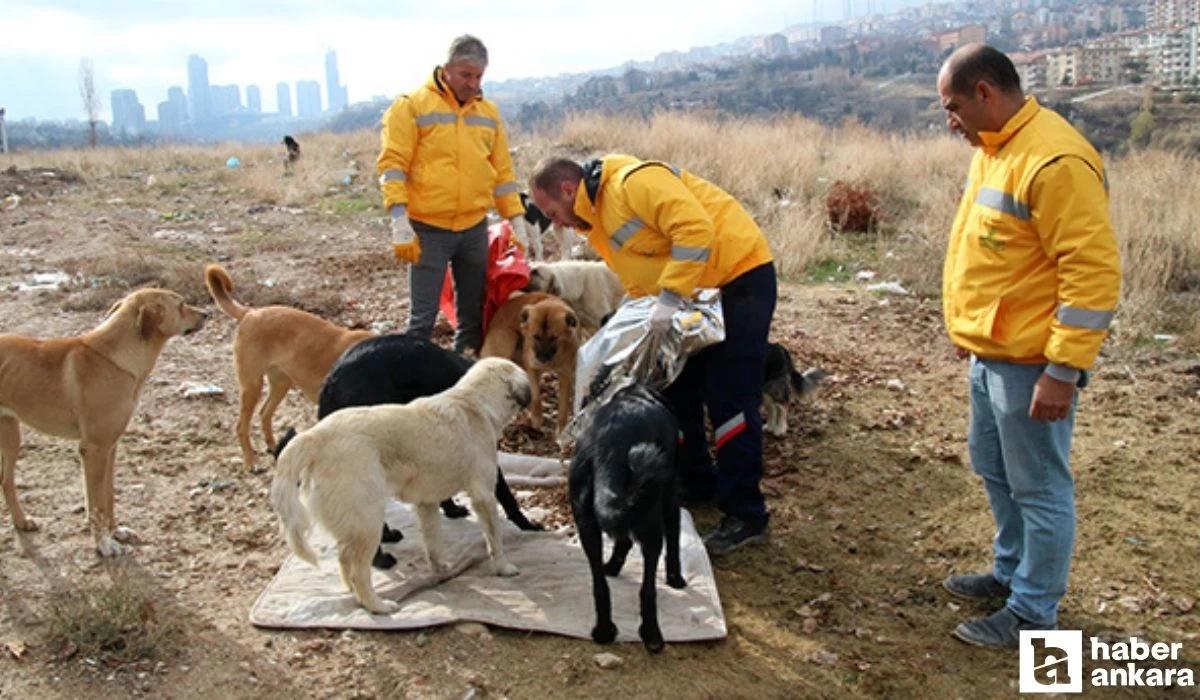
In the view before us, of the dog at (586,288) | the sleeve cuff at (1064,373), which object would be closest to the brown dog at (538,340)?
the dog at (586,288)

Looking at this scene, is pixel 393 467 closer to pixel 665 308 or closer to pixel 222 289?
pixel 665 308

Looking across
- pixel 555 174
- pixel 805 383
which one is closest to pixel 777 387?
pixel 805 383

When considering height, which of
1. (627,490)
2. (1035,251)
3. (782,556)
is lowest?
(782,556)

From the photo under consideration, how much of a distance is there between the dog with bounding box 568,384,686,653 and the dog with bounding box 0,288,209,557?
2.35m

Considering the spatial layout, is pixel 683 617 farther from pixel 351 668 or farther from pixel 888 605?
pixel 351 668

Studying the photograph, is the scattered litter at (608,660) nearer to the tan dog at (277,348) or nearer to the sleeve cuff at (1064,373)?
the sleeve cuff at (1064,373)

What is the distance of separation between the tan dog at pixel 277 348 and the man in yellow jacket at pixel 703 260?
175cm

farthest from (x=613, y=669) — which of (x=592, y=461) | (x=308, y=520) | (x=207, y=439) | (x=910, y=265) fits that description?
(x=910, y=265)

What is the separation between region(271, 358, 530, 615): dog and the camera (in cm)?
365

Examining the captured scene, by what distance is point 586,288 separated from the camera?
301 inches

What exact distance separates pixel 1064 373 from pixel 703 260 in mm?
1562

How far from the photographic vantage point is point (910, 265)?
10.1 metres

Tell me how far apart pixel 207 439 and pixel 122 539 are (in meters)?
Answer: 1.55

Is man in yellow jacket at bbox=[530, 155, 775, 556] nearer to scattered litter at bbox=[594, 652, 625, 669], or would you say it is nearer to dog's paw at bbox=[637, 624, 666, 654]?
dog's paw at bbox=[637, 624, 666, 654]
